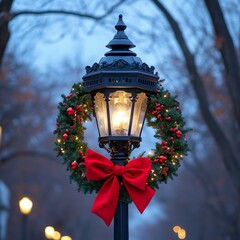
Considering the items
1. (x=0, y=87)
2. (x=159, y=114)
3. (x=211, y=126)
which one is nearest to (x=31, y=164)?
(x=0, y=87)

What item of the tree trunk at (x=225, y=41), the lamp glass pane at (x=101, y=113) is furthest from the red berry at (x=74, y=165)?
the tree trunk at (x=225, y=41)

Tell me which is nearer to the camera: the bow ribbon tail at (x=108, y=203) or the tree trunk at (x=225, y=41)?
the bow ribbon tail at (x=108, y=203)

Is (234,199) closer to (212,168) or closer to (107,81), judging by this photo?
(212,168)

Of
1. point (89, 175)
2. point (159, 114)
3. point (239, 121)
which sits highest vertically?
point (239, 121)

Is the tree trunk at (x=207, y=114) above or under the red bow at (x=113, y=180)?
above

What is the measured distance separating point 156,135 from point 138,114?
1.85ft

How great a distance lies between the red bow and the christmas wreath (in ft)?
0.73

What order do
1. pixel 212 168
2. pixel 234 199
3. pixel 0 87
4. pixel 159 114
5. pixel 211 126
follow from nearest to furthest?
pixel 159 114, pixel 211 126, pixel 0 87, pixel 234 199, pixel 212 168

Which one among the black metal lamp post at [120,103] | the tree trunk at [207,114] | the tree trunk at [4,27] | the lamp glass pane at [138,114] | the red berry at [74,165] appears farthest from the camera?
the tree trunk at [207,114]

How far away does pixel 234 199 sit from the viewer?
4956 cm

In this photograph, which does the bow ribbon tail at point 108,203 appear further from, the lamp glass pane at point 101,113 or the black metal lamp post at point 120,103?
the lamp glass pane at point 101,113

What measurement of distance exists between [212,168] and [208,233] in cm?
1431

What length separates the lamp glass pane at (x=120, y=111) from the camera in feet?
30.2

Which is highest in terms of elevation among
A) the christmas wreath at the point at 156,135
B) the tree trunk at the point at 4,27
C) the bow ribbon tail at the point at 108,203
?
the tree trunk at the point at 4,27
